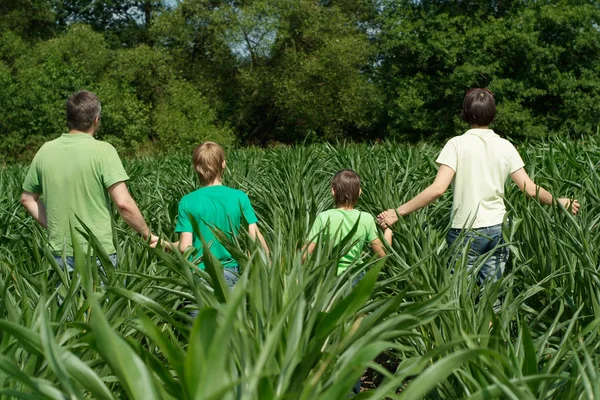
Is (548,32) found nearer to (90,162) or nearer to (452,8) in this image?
(452,8)

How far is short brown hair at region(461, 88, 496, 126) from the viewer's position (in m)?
3.83

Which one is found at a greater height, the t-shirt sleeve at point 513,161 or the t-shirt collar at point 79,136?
the t-shirt collar at point 79,136

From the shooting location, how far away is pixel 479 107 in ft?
12.6

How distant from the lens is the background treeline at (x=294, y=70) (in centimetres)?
2952

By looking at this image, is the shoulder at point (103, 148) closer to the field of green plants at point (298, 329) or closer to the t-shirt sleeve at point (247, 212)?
the field of green plants at point (298, 329)

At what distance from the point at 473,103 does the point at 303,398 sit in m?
2.49

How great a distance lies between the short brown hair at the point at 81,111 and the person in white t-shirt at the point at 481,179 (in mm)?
1442

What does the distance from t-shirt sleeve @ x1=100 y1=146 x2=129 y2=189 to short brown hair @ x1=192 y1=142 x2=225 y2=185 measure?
37 cm

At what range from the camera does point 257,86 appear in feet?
114

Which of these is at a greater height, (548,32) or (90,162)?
(548,32)

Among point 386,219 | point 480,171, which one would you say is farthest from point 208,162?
point 480,171

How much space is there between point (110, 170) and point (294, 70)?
102 feet

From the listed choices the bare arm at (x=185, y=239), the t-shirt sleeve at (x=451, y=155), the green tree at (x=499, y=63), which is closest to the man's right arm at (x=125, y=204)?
the bare arm at (x=185, y=239)

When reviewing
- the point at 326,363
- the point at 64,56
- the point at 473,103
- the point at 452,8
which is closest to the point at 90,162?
the point at 473,103
